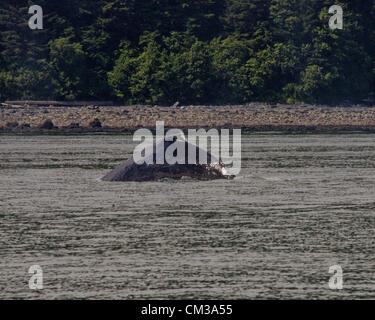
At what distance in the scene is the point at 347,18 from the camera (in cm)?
9812

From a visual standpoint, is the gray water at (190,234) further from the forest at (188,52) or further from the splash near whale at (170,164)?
the forest at (188,52)

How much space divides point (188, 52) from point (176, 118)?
476 inches

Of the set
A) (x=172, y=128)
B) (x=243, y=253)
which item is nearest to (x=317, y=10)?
(x=172, y=128)

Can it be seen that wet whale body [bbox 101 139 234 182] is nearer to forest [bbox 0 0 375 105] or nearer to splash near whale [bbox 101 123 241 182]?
splash near whale [bbox 101 123 241 182]

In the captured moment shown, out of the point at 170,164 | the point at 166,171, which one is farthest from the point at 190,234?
the point at 166,171

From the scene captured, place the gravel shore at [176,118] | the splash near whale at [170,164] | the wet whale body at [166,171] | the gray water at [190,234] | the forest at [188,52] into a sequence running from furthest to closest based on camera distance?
the forest at [188,52], the gravel shore at [176,118], the wet whale body at [166,171], the splash near whale at [170,164], the gray water at [190,234]

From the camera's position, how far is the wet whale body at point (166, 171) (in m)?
32.6

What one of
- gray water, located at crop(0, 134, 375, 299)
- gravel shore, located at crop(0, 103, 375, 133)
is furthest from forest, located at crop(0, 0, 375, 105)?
gray water, located at crop(0, 134, 375, 299)

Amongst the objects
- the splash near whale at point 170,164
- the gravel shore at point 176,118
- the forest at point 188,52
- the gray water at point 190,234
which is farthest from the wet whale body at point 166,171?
the forest at point 188,52

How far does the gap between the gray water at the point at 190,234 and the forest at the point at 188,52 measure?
54.1 metres

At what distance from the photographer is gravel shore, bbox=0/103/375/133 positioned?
7956 centimetres

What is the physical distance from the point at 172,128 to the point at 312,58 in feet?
70.7

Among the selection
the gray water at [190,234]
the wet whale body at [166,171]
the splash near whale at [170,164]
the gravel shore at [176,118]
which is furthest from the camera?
the gravel shore at [176,118]
